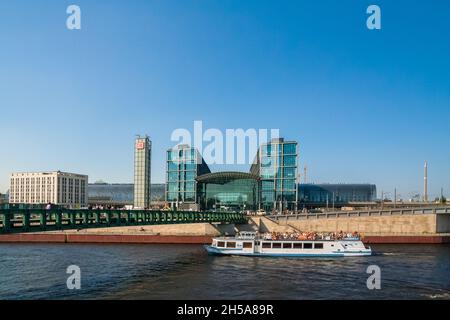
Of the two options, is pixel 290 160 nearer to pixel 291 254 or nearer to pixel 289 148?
pixel 289 148

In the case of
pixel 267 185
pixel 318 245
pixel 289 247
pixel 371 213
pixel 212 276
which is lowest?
pixel 289 247

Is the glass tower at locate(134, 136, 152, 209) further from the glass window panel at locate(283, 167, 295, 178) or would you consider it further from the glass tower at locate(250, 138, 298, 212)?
the glass window panel at locate(283, 167, 295, 178)

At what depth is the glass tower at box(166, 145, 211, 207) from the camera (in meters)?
150

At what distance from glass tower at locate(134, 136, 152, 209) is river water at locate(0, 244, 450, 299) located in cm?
8759

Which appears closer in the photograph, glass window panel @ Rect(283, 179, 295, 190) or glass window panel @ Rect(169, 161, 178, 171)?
glass window panel @ Rect(283, 179, 295, 190)

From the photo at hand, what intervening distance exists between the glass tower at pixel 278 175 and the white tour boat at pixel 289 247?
73903 mm

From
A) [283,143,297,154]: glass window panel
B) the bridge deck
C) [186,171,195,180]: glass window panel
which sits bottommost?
the bridge deck

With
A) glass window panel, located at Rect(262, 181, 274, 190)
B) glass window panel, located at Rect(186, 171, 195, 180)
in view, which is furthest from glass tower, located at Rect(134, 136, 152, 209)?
glass window panel, located at Rect(262, 181, 274, 190)

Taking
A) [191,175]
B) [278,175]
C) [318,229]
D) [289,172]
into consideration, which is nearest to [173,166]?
[191,175]

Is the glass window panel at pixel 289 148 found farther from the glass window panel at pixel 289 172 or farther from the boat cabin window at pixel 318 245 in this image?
the boat cabin window at pixel 318 245

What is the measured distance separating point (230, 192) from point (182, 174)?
59.3 ft

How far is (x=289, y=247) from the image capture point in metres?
66.9
